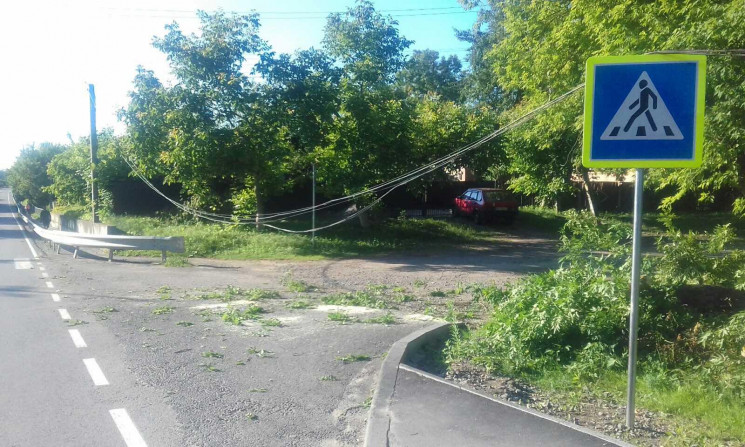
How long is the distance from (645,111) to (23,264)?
56.5 ft

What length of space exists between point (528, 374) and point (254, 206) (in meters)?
18.6

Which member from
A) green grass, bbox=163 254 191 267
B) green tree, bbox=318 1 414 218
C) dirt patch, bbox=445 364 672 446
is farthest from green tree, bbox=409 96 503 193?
dirt patch, bbox=445 364 672 446

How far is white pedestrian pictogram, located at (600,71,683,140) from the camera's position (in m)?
4.89

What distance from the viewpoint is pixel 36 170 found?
55.2 meters

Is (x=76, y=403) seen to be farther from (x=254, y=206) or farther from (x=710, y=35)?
(x=254, y=206)

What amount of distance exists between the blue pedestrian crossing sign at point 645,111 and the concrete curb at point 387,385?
266cm

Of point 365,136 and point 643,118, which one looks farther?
point 365,136

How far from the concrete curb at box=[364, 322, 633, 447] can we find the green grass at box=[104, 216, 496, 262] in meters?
11.1

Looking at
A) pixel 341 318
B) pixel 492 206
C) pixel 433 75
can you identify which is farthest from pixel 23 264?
pixel 433 75

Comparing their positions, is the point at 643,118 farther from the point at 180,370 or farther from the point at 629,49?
the point at 629,49

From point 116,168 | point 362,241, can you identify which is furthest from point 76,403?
point 116,168

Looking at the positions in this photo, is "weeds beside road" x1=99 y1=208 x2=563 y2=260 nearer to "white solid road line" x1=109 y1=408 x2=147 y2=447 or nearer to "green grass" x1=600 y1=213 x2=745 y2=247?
"green grass" x1=600 y1=213 x2=745 y2=247

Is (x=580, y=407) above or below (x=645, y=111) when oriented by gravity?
below

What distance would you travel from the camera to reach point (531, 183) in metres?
28.1
